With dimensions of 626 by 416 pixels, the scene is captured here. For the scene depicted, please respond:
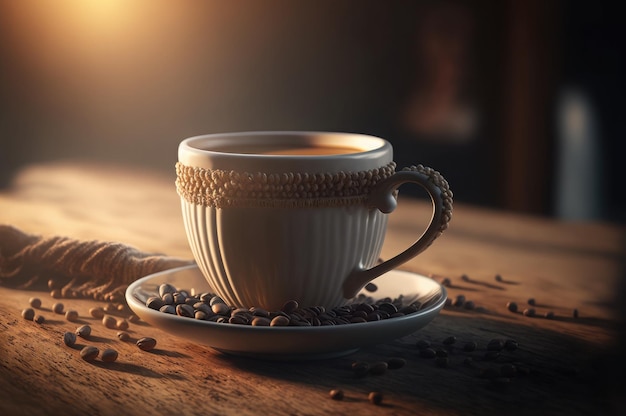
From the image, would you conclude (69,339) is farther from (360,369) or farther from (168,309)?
(360,369)

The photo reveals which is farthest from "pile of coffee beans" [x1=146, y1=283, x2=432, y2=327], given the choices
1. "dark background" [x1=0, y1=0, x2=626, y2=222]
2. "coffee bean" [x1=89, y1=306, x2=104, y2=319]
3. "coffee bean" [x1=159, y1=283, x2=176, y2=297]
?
"dark background" [x1=0, y1=0, x2=626, y2=222]

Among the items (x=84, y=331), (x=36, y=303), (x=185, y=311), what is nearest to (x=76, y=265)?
(x=36, y=303)

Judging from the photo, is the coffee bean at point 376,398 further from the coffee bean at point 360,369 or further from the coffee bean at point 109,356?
the coffee bean at point 109,356

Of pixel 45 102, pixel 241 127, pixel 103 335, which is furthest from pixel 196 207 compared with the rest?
pixel 241 127

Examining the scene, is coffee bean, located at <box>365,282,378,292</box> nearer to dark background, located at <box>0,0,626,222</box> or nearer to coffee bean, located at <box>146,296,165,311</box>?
coffee bean, located at <box>146,296,165,311</box>

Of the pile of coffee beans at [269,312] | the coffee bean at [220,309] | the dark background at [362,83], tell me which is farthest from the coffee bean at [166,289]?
the dark background at [362,83]

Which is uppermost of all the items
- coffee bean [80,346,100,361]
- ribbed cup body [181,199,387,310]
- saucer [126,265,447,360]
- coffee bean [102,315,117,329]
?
ribbed cup body [181,199,387,310]

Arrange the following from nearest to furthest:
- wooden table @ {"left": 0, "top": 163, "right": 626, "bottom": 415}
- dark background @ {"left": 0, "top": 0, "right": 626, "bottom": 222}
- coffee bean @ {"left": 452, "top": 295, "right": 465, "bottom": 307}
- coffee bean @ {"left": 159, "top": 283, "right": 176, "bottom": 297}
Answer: wooden table @ {"left": 0, "top": 163, "right": 626, "bottom": 415}
coffee bean @ {"left": 159, "top": 283, "right": 176, "bottom": 297}
coffee bean @ {"left": 452, "top": 295, "right": 465, "bottom": 307}
dark background @ {"left": 0, "top": 0, "right": 626, "bottom": 222}
